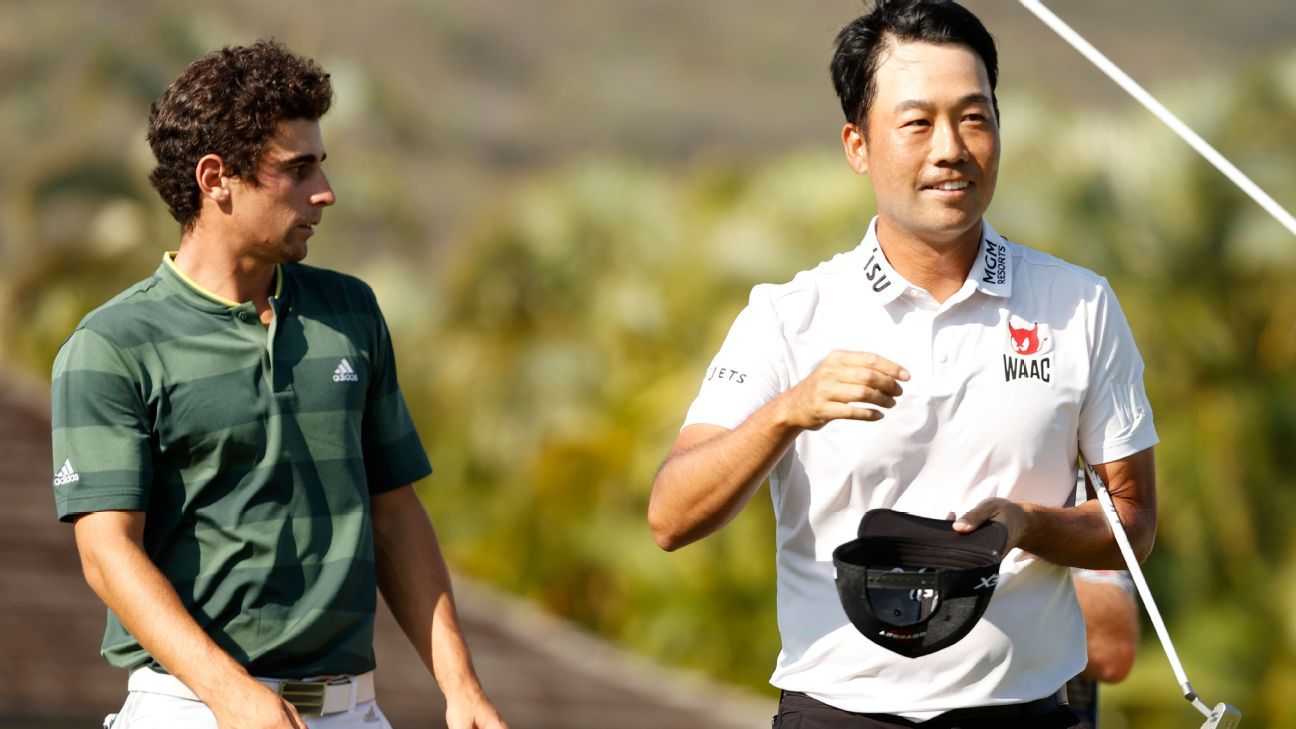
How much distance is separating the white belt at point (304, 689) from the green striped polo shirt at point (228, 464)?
0.07 feet

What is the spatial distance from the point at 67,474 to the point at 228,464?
264 mm

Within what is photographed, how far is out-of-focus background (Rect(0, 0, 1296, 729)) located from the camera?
12633 mm

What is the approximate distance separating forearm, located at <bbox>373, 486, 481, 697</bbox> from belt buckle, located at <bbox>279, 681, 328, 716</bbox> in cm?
24

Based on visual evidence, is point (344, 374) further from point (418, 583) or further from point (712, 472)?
point (712, 472)

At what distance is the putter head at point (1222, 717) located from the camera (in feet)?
8.77

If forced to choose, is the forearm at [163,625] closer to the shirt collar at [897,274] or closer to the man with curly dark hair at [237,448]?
the man with curly dark hair at [237,448]

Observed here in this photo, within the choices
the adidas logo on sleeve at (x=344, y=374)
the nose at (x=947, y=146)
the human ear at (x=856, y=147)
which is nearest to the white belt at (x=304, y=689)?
the adidas logo on sleeve at (x=344, y=374)

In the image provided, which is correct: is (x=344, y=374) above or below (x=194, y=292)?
below

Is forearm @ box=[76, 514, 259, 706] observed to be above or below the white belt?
above

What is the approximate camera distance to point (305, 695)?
3018mm

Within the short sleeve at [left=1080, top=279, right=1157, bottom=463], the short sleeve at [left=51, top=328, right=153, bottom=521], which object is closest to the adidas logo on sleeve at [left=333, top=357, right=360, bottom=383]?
the short sleeve at [left=51, top=328, right=153, bottom=521]

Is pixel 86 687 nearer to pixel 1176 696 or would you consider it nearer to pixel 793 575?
pixel 793 575

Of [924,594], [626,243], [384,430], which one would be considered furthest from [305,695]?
[626,243]

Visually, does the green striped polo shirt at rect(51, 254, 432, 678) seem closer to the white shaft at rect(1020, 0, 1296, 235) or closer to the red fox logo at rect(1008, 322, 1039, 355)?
the red fox logo at rect(1008, 322, 1039, 355)
